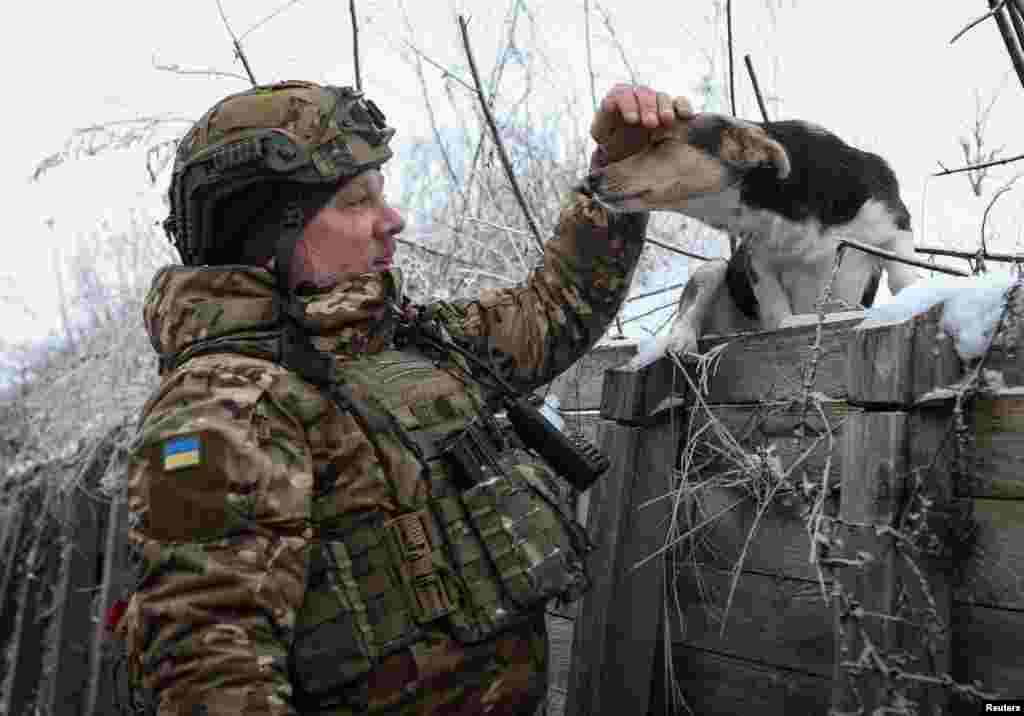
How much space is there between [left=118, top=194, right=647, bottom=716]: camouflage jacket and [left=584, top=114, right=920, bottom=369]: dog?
2.95 feet

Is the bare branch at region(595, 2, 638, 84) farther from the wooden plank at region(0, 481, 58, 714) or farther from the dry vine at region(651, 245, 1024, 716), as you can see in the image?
the wooden plank at region(0, 481, 58, 714)

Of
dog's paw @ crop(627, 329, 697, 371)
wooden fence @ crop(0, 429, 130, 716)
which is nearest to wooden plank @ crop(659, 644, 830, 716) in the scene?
dog's paw @ crop(627, 329, 697, 371)

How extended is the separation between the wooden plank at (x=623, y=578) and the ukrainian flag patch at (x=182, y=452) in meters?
1.15

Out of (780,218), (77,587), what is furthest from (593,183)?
(77,587)

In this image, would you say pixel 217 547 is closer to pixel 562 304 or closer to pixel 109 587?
pixel 562 304

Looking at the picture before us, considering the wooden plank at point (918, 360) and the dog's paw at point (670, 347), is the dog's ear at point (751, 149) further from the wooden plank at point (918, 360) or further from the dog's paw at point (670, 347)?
the wooden plank at point (918, 360)

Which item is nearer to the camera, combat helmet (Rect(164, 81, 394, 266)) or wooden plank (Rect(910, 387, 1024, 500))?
wooden plank (Rect(910, 387, 1024, 500))

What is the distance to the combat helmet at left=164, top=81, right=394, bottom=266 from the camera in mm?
1946

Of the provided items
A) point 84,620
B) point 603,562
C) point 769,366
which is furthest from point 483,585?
point 84,620

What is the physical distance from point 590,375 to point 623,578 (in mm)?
820

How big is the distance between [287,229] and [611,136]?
876 mm

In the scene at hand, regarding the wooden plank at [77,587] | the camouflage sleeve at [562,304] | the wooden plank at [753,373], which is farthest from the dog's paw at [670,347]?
the wooden plank at [77,587]

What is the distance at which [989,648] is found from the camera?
5.30 ft

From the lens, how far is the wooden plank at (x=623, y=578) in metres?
2.38
